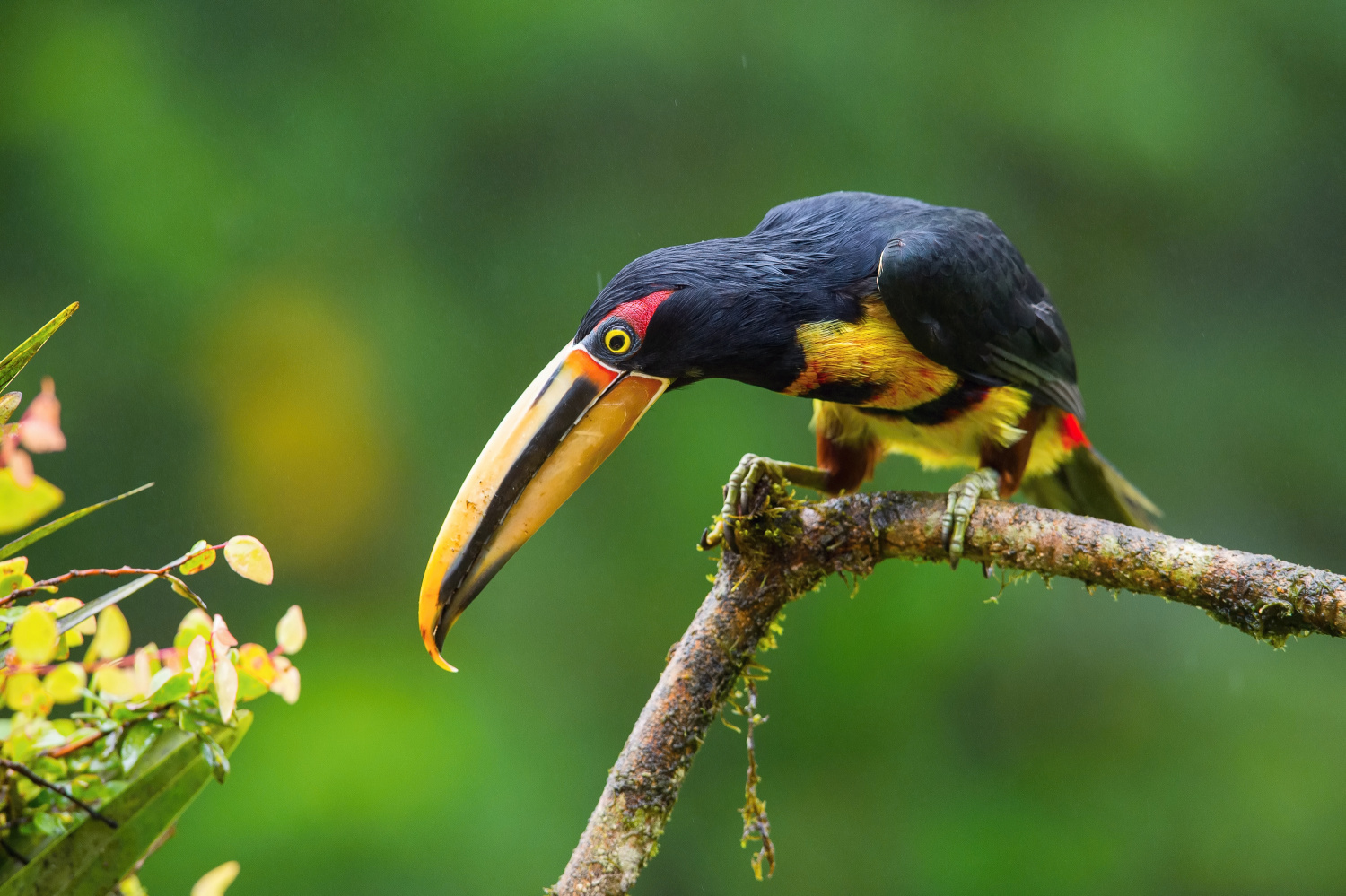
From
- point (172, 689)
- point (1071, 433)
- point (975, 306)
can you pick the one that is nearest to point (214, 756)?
point (172, 689)

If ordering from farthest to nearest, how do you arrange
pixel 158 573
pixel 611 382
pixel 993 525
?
pixel 611 382
pixel 993 525
pixel 158 573

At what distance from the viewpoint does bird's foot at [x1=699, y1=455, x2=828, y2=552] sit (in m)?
1.51

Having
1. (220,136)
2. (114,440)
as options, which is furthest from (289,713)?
(220,136)

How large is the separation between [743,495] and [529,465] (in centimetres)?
31

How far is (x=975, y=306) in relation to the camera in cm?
172

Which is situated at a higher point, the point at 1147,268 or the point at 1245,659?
the point at 1147,268

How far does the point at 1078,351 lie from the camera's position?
3.52 metres

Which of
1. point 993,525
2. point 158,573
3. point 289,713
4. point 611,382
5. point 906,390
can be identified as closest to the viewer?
point 158,573

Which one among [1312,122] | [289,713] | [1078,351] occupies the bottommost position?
[289,713]

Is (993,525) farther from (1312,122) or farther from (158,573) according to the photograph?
(1312,122)

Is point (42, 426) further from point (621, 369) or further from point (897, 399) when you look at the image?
point (897, 399)

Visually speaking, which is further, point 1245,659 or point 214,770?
point 1245,659

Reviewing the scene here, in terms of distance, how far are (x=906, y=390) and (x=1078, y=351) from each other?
6.67ft

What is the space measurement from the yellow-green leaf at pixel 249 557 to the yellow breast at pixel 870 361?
916mm
